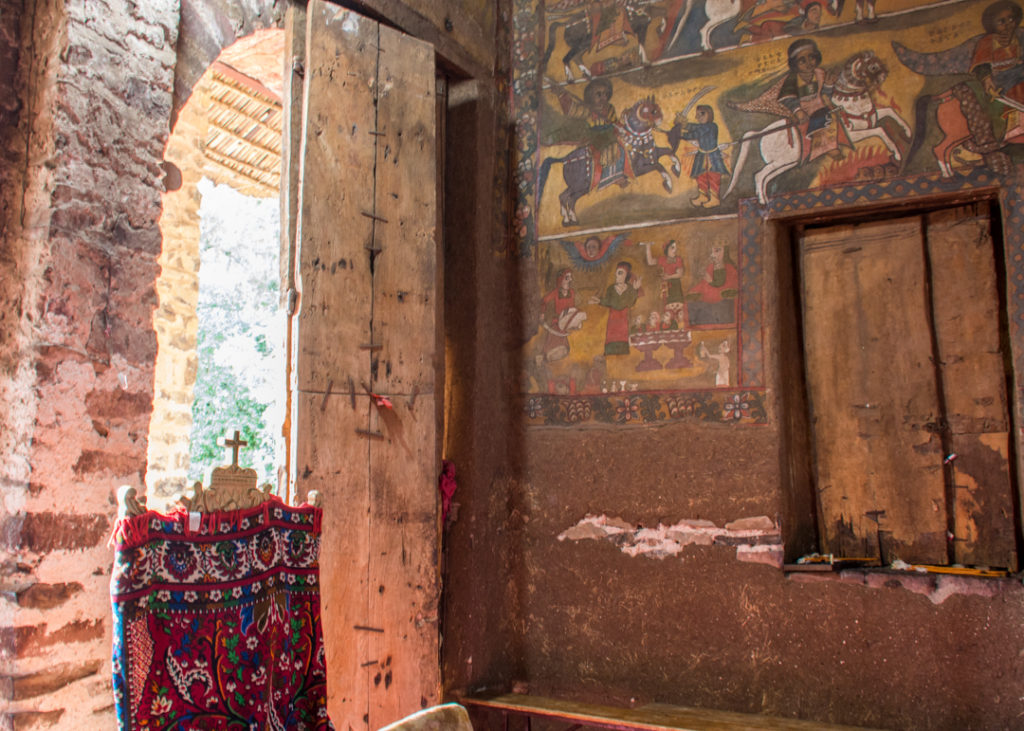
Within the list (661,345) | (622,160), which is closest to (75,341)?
(661,345)

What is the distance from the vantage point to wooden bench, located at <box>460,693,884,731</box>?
3.14 metres

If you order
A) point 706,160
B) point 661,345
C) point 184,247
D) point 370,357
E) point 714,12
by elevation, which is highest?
point 714,12

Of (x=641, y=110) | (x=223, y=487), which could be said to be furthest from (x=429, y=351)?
(x=641, y=110)

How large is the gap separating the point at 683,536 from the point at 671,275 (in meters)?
1.26

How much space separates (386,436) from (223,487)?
115cm

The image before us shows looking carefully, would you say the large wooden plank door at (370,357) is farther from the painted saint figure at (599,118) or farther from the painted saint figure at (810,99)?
the painted saint figure at (810,99)

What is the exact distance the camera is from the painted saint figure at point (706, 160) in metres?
3.75

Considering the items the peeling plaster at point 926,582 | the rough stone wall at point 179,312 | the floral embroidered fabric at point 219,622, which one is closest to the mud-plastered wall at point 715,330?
the peeling plaster at point 926,582

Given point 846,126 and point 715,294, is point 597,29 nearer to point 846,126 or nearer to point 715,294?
point 846,126

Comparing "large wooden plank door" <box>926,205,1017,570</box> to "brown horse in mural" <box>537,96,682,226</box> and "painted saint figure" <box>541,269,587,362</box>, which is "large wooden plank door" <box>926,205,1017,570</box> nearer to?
"brown horse in mural" <box>537,96,682,226</box>

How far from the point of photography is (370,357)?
3.25 meters

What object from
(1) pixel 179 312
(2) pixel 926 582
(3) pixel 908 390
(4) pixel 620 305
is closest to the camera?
(2) pixel 926 582

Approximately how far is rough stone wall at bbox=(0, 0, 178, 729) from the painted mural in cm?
191

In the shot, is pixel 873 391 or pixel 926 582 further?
pixel 873 391
